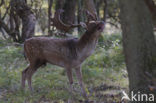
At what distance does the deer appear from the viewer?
282 inches

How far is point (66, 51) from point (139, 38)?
115 inches

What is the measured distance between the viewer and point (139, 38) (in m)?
4.84

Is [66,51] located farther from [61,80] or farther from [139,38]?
[139,38]

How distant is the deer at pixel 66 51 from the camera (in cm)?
716

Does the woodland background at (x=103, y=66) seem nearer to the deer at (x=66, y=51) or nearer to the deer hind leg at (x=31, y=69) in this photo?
the deer hind leg at (x=31, y=69)

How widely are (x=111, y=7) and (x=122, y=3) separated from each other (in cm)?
2649

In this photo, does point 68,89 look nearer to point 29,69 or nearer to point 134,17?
point 29,69

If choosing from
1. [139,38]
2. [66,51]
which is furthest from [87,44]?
[139,38]

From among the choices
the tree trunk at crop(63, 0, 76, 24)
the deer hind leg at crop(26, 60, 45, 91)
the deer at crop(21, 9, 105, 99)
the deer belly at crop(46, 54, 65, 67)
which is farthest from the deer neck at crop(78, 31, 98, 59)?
the tree trunk at crop(63, 0, 76, 24)

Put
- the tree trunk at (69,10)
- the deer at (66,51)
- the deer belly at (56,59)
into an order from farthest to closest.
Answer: the tree trunk at (69,10)
the deer belly at (56,59)
the deer at (66,51)

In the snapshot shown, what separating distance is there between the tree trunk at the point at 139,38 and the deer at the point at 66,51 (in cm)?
214

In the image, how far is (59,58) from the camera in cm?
754

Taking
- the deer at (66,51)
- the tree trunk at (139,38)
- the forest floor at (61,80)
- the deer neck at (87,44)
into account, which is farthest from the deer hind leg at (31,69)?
the tree trunk at (139,38)

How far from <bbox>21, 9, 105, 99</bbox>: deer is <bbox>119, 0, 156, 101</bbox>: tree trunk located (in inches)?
Result: 84.3
